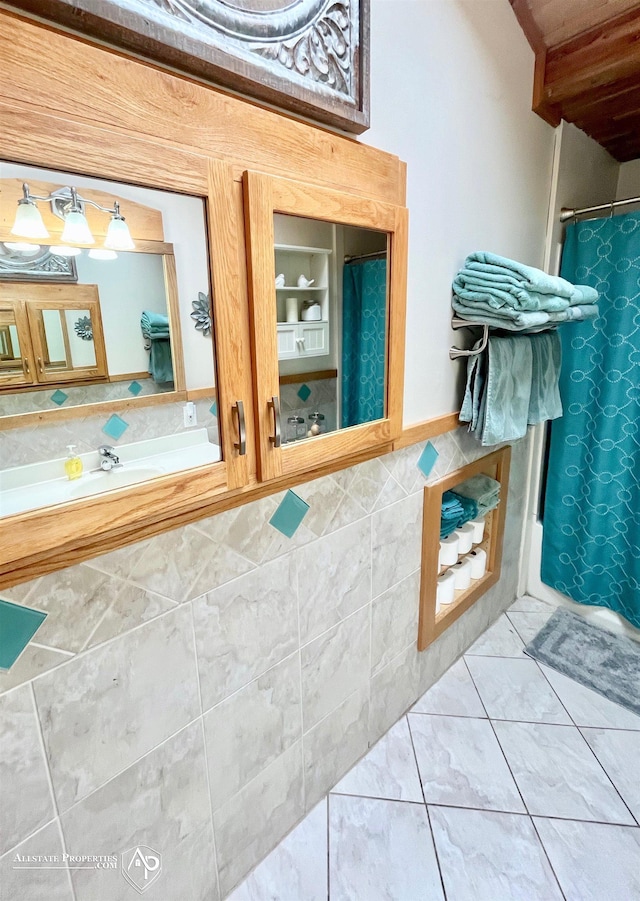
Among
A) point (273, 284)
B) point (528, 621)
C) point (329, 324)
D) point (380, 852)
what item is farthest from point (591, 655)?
point (273, 284)

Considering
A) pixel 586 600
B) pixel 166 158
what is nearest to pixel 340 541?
pixel 166 158

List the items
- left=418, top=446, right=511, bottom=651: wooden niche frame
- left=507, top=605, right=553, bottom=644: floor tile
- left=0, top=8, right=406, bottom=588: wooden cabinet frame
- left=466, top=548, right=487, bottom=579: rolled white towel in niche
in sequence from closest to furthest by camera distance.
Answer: left=0, top=8, right=406, bottom=588: wooden cabinet frame
left=418, top=446, right=511, bottom=651: wooden niche frame
left=466, top=548, right=487, bottom=579: rolled white towel in niche
left=507, top=605, right=553, bottom=644: floor tile

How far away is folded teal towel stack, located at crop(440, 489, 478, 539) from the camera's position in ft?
5.12

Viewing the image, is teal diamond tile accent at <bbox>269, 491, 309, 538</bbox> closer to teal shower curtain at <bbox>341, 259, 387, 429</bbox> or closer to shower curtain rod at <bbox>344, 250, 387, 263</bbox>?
teal shower curtain at <bbox>341, 259, 387, 429</bbox>

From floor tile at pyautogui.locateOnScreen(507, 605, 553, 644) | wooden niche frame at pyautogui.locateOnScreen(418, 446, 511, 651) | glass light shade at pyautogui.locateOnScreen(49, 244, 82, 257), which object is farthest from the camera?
Answer: floor tile at pyautogui.locateOnScreen(507, 605, 553, 644)

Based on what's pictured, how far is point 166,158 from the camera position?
2.02 feet

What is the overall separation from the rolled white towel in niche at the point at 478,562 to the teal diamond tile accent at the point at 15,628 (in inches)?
61.4

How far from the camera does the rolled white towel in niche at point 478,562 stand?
5.82 ft

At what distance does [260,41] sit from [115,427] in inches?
27.7

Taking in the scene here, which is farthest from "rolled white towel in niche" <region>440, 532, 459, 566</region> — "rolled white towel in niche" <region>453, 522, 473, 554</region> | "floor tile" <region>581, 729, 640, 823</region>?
"floor tile" <region>581, 729, 640, 823</region>

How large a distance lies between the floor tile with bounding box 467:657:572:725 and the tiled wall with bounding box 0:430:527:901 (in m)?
0.49

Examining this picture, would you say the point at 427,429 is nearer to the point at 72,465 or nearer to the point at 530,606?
the point at 72,465

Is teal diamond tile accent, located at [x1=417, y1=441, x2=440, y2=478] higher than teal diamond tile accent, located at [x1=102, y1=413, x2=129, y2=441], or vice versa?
teal diamond tile accent, located at [x1=102, y1=413, x2=129, y2=441]

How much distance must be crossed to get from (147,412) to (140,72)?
50 centimetres
